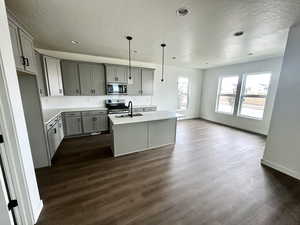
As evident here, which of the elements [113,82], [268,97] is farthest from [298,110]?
[113,82]

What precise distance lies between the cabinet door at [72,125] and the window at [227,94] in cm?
618

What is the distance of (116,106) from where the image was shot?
460cm

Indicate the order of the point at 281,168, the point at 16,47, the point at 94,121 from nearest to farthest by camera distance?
the point at 16,47
the point at 281,168
the point at 94,121

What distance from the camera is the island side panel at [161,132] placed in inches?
130

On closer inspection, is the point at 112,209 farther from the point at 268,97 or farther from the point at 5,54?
the point at 268,97

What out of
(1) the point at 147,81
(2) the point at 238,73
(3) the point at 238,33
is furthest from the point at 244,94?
(1) the point at 147,81

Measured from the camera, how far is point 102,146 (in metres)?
3.47

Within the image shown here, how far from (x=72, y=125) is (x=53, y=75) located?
1.56 metres

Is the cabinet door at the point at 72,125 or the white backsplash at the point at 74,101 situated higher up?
the white backsplash at the point at 74,101

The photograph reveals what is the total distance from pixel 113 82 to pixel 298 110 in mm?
4703

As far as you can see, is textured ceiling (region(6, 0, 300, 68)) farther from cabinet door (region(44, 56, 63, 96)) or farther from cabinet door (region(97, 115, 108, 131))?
cabinet door (region(97, 115, 108, 131))

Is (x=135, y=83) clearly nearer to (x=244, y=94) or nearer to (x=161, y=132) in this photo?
(x=161, y=132)

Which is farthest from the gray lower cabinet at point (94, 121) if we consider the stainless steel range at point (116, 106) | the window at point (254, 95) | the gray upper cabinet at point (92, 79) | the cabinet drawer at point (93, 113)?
the window at point (254, 95)

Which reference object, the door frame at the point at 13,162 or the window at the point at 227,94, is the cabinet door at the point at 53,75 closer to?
the door frame at the point at 13,162
